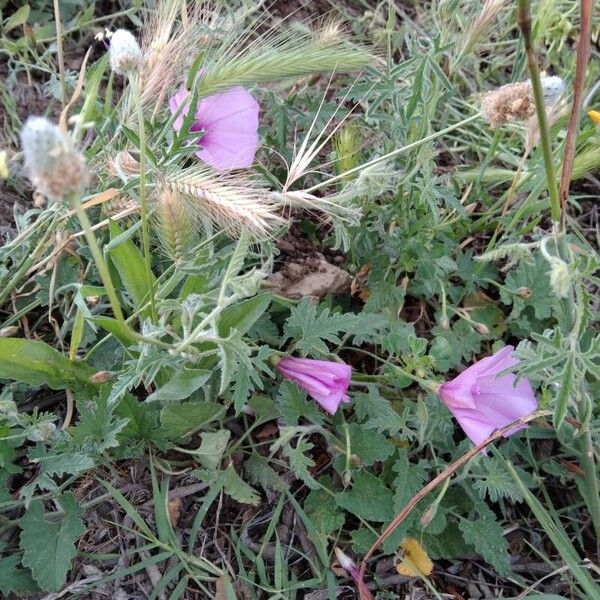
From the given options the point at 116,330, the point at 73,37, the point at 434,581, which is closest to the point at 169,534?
the point at 116,330

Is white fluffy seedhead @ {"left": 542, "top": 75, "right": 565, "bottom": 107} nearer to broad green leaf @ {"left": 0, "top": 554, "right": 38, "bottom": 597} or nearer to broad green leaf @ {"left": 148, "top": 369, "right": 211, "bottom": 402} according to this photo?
broad green leaf @ {"left": 148, "top": 369, "right": 211, "bottom": 402}

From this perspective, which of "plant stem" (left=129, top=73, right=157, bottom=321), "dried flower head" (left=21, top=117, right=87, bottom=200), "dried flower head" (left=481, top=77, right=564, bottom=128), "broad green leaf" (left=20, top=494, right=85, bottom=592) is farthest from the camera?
"broad green leaf" (left=20, top=494, right=85, bottom=592)

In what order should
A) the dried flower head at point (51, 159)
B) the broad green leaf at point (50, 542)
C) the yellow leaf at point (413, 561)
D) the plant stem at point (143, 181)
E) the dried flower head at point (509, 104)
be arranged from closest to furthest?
1. the dried flower head at point (51, 159)
2. the plant stem at point (143, 181)
3. the dried flower head at point (509, 104)
4. the broad green leaf at point (50, 542)
5. the yellow leaf at point (413, 561)

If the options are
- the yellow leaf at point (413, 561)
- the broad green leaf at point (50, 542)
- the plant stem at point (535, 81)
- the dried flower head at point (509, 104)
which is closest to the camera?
the plant stem at point (535, 81)

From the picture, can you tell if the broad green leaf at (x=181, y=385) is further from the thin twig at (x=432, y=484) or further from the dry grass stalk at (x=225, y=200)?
the thin twig at (x=432, y=484)

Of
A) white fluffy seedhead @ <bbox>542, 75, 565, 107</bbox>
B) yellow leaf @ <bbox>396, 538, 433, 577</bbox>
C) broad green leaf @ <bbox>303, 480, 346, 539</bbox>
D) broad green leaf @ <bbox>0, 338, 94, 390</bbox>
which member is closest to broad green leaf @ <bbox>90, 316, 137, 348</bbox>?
broad green leaf @ <bbox>0, 338, 94, 390</bbox>

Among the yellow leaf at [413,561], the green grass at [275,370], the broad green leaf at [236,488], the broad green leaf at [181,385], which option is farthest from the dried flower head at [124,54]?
the yellow leaf at [413,561]
